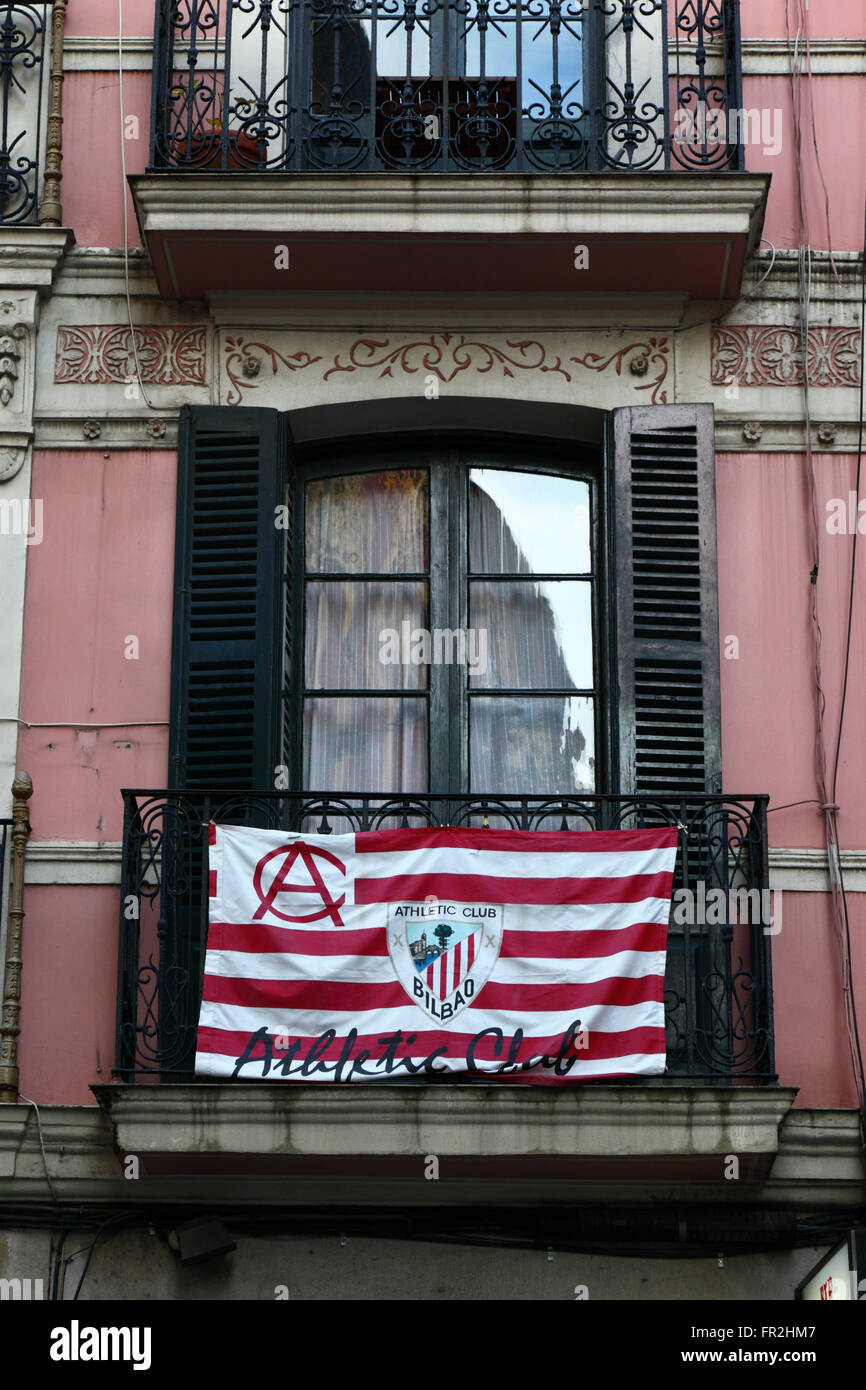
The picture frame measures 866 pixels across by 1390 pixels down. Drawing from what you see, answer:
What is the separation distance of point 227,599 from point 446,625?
101 cm

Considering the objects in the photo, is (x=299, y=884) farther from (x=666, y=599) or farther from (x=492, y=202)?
(x=492, y=202)

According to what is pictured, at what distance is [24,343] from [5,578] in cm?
112

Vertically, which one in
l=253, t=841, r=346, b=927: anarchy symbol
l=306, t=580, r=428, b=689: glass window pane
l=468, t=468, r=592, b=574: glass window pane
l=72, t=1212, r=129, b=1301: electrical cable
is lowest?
l=72, t=1212, r=129, b=1301: electrical cable

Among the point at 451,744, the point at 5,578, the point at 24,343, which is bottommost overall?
the point at 451,744

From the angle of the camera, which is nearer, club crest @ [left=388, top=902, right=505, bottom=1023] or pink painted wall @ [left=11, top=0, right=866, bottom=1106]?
club crest @ [left=388, top=902, right=505, bottom=1023]

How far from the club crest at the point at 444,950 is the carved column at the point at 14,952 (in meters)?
1.57

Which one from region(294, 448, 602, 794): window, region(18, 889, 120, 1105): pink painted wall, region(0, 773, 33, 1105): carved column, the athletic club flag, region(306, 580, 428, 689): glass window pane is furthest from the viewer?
region(306, 580, 428, 689): glass window pane

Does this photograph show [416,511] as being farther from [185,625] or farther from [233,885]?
[233,885]

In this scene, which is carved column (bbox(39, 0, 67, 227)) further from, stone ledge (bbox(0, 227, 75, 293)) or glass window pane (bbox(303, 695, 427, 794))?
glass window pane (bbox(303, 695, 427, 794))

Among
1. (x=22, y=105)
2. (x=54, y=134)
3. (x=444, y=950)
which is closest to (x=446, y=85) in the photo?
(x=54, y=134)

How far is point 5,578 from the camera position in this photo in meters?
10.4

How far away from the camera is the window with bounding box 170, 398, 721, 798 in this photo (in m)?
10.2

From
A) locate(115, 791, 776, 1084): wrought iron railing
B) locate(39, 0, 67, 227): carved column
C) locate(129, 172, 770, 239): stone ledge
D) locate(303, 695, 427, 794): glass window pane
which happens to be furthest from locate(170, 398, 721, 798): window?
locate(39, 0, 67, 227): carved column
